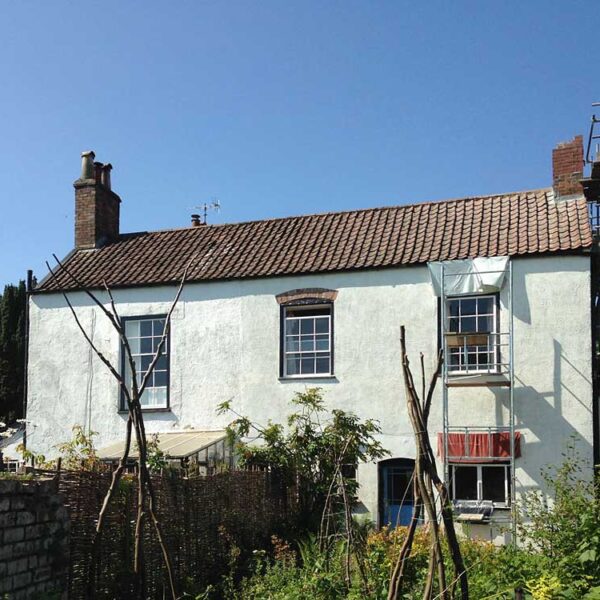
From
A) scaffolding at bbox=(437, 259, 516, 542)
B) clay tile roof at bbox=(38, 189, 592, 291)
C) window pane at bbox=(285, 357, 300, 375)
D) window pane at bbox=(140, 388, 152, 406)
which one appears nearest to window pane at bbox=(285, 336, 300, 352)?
window pane at bbox=(285, 357, 300, 375)

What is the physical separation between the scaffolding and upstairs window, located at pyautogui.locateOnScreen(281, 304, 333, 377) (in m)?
2.58

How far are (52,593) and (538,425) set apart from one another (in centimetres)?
1003

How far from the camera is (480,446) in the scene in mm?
15422

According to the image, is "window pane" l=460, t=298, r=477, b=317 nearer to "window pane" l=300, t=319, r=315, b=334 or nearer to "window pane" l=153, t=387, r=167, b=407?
"window pane" l=300, t=319, r=315, b=334

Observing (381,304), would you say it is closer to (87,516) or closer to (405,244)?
(405,244)

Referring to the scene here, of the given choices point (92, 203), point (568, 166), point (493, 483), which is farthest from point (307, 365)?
point (92, 203)

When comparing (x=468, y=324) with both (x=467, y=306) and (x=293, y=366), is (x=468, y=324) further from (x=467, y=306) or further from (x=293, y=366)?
(x=293, y=366)

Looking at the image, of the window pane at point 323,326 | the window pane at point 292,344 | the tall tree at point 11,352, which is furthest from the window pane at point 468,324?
the tall tree at point 11,352

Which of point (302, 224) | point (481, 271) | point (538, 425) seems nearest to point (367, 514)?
point (538, 425)

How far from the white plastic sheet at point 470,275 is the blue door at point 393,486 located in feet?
11.6

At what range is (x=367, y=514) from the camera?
1634cm

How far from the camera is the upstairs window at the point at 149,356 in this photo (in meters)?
18.6

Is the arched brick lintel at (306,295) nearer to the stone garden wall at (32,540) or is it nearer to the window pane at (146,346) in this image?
the window pane at (146,346)

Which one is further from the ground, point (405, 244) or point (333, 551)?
point (405, 244)
